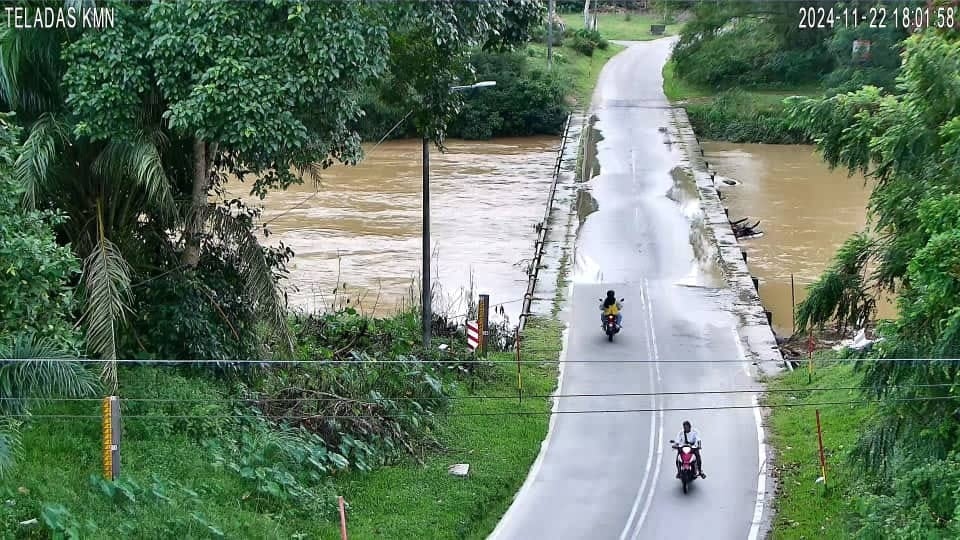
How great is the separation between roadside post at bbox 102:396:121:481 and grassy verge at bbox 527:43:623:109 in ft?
157

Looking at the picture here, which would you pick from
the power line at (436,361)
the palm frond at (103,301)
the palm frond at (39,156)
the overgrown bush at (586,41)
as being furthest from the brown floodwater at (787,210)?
the overgrown bush at (586,41)

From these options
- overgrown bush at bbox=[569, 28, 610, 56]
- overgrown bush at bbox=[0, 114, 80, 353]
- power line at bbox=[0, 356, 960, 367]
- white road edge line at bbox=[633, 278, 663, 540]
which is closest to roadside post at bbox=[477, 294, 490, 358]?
power line at bbox=[0, 356, 960, 367]

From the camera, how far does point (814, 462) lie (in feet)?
53.6

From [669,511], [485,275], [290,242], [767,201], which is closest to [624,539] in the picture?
[669,511]

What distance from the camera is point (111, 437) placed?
11383 mm

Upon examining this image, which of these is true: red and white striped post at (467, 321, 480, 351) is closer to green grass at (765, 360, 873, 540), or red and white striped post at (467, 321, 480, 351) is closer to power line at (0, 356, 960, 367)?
power line at (0, 356, 960, 367)

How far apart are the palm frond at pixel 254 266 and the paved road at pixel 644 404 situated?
158 inches

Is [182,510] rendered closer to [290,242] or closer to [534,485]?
[534,485]

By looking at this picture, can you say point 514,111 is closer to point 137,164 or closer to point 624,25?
point 624,25

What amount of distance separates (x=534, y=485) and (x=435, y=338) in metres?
6.58

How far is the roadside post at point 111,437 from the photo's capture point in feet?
37.2

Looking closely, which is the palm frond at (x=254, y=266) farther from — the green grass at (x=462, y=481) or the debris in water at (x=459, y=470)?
the debris in water at (x=459, y=470)

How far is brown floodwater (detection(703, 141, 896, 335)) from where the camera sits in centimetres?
2962

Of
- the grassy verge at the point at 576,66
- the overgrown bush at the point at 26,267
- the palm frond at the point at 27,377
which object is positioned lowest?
the palm frond at the point at 27,377
